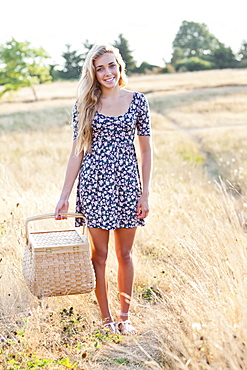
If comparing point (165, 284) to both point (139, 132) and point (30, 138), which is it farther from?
point (30, 138)

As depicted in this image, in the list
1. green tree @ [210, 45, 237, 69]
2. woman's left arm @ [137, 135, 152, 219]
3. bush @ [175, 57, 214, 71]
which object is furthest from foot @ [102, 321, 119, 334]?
green tree @ [210, 45, 237, 69]

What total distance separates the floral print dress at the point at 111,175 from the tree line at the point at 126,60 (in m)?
29.5

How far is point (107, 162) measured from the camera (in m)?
3.72

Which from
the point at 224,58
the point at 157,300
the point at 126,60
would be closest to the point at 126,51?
the point at 126,60

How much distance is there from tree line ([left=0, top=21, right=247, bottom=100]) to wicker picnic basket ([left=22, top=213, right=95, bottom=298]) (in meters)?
29.9

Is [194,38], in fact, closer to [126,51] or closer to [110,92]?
[126,51]

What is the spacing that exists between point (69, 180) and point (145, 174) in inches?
21.3

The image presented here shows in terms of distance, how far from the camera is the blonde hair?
12.2 ft

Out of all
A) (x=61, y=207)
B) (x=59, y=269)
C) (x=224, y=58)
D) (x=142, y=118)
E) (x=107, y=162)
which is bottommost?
Result: (x=224, y=58)

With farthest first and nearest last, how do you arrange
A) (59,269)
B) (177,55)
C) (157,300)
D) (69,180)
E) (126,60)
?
(177,55) < (126,60) < (157,300) < (69,180) < (59,269)

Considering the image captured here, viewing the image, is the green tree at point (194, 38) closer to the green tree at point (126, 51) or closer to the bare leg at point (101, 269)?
the green tree at point (126, 51)

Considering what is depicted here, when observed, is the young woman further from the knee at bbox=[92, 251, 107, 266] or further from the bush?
the bush

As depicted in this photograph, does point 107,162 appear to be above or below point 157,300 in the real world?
above

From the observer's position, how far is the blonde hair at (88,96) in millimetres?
3713
